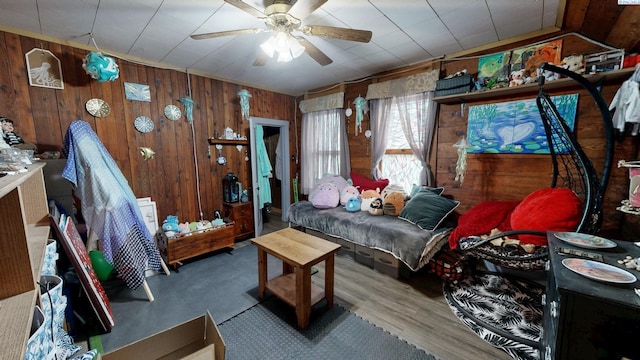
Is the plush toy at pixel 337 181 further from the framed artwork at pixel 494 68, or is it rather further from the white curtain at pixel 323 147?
the framed artwork at pixel 494 68

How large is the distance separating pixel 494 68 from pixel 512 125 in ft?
2.06

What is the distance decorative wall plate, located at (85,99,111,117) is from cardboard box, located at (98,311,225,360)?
96.1 inches

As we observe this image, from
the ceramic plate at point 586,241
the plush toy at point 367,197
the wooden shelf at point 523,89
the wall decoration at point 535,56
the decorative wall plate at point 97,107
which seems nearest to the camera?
the ceramic plate at point 586,241

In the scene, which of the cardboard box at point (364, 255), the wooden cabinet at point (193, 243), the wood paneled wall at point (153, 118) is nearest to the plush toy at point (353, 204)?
the cardboard box at point (364, 255)

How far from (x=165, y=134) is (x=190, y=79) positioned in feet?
2.69

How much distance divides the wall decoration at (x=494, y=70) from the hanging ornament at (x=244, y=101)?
3.02m

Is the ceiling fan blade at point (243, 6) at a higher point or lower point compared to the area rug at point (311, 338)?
higher

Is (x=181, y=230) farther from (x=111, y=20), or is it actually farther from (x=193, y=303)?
(x=111, y=20)

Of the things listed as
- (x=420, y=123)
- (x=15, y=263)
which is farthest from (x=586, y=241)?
(x=15, y=263)

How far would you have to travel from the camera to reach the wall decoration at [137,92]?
2.72 m

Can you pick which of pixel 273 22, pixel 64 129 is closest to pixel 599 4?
pixel 273 22

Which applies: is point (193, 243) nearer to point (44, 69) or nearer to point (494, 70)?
point (44, 69)

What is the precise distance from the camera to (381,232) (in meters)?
2.61

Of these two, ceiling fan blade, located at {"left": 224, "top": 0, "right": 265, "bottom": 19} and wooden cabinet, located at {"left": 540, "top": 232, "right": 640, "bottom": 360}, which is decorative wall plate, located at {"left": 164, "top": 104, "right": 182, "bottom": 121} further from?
wooden cabinet, located at {"left": 540, "top": 232, "right": 640, "bottom": 360}
